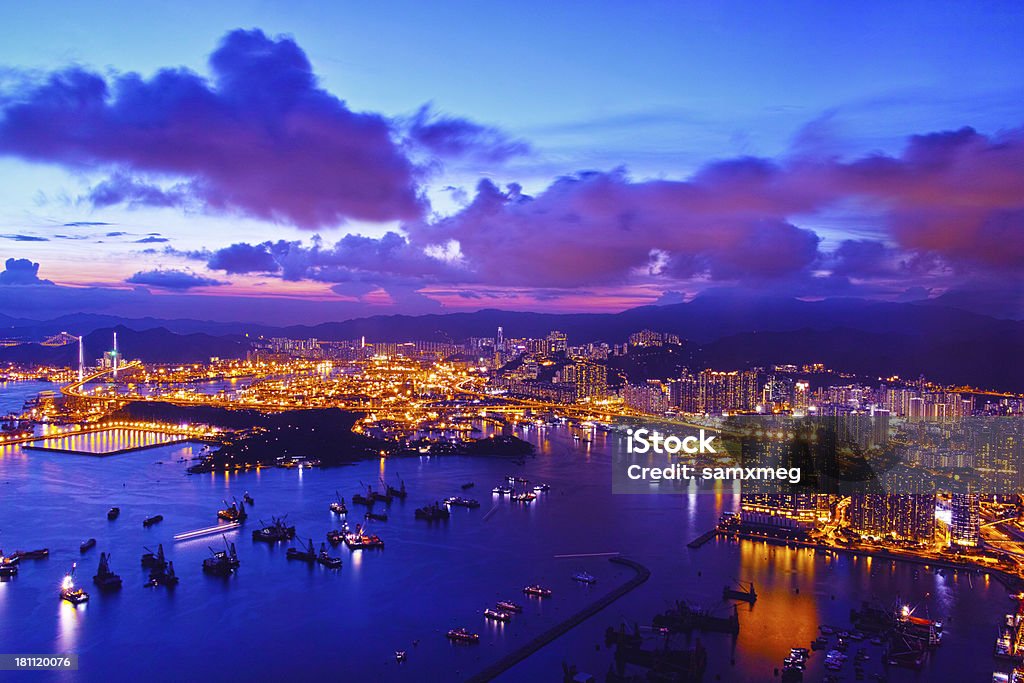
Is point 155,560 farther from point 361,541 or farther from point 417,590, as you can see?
point 417,590

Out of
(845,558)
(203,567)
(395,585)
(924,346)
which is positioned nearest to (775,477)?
(845,558)

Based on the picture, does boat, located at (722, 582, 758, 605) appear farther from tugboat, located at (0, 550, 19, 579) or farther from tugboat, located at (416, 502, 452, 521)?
tugboat, located at (0, 550, 19, 579)

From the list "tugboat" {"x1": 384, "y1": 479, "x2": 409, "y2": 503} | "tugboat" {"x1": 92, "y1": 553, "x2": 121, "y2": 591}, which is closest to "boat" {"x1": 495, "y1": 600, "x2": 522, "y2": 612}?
"tugboat" {"x1": 92, "y1": 553, "x2": 121, "y2": 591}

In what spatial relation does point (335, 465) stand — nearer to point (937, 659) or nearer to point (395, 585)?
point (395, 585)

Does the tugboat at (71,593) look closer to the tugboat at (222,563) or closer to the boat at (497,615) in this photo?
the tugboat at (222,563)

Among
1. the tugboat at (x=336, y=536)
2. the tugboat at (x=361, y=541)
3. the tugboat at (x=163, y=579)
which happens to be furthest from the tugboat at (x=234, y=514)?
the tugboat at (x=163, y=579)

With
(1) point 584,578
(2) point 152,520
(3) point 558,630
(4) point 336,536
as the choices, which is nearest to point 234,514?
(2) point 152,520
